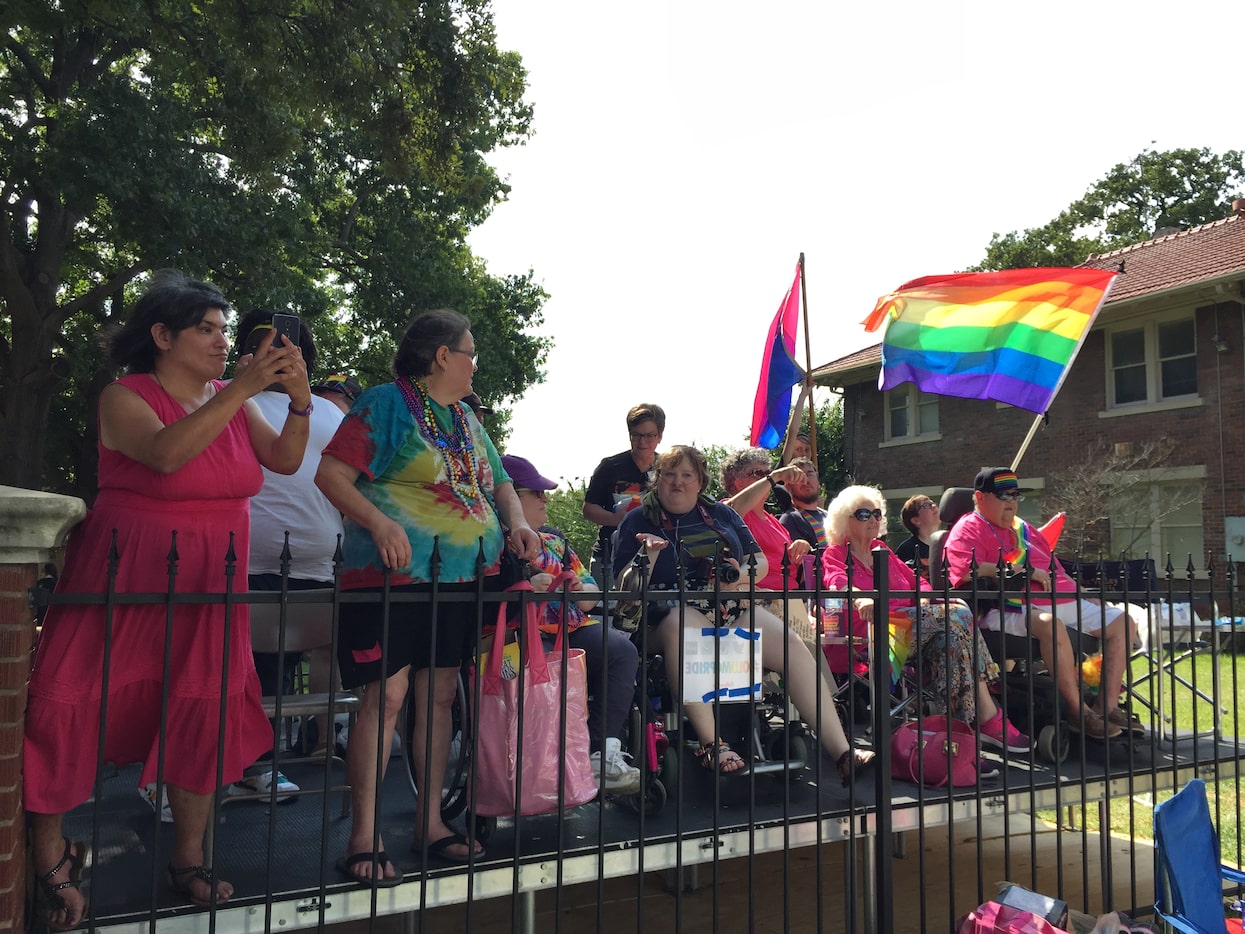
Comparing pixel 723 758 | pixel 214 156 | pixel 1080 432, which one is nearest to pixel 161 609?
pixel 723 758

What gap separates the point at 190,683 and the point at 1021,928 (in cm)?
299

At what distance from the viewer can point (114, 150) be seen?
12023mm

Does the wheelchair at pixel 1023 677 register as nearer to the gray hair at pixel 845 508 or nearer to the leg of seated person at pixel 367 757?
the gray hair at pixel 845 508

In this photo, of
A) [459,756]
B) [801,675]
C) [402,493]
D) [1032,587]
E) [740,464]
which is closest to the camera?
[402,493]

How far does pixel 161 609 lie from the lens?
2.81 m

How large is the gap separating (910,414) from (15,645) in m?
21.8

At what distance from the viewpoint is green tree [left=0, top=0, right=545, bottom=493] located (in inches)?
397

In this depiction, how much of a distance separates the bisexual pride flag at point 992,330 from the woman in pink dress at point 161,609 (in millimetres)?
5714

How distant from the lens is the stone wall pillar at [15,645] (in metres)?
2.46

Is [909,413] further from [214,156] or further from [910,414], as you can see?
[214,156]

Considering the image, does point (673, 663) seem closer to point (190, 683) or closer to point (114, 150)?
point (190, 683)

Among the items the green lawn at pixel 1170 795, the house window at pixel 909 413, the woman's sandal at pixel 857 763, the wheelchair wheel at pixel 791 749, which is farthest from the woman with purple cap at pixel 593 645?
the house window at pixel 909 413

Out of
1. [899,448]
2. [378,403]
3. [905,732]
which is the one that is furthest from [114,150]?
[899,448]

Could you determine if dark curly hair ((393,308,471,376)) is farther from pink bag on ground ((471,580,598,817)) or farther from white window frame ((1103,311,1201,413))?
white window frame ((1103,311,1201,413))
